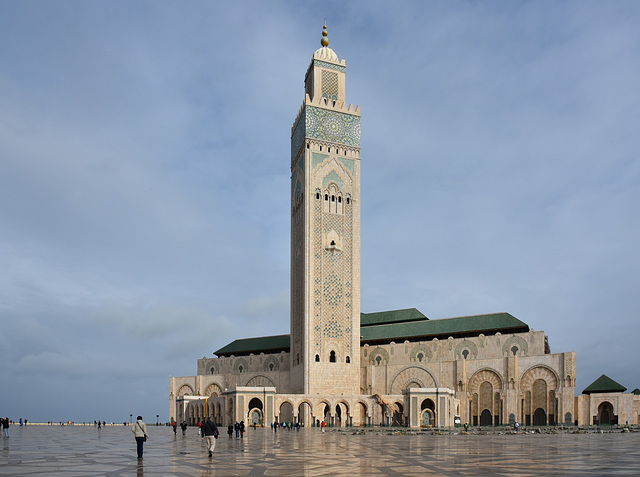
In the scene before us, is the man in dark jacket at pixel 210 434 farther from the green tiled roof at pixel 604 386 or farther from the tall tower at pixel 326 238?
the green tiled roof at pixel 604 386

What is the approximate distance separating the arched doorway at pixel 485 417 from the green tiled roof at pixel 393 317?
10886 mm

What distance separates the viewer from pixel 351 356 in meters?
45.8

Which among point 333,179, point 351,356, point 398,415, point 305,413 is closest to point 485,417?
point 398,415

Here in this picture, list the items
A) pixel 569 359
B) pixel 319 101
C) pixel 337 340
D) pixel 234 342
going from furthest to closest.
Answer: pixel 234 342, pixel 319 101, pixel 337 340, pixel 569 359

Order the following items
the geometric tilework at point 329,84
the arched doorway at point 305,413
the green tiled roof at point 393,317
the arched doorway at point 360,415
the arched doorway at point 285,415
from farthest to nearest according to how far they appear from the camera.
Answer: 1. the green tiled roof at point 393,317
2. the geometric tilework at point 329,84
3. the arched doorway at point 285,415
4. the arched doorway at point 360,415
5. the arched doorway at point 305,413

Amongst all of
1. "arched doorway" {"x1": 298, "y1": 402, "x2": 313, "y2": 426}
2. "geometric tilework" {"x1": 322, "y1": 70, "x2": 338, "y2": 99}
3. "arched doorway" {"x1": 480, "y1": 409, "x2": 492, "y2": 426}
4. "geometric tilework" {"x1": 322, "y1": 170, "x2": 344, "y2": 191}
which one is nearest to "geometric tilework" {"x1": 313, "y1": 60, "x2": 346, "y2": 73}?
"geometric tilework" {"x1": 322, "y1": 70, "x2": 338, "y2": 99}

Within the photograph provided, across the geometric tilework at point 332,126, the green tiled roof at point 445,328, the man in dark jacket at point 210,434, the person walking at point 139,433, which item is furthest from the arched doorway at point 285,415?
the person walking at point 139,433

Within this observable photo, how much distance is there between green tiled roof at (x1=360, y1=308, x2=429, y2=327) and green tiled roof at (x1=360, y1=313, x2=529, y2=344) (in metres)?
2.38

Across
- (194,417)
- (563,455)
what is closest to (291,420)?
(194,417)

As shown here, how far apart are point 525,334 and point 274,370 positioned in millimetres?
20532

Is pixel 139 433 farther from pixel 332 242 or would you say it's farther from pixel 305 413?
pixel 332 242

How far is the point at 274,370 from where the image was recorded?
51.3 metres

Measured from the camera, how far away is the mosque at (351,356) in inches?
1622

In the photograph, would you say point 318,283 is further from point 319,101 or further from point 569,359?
point 569,359
